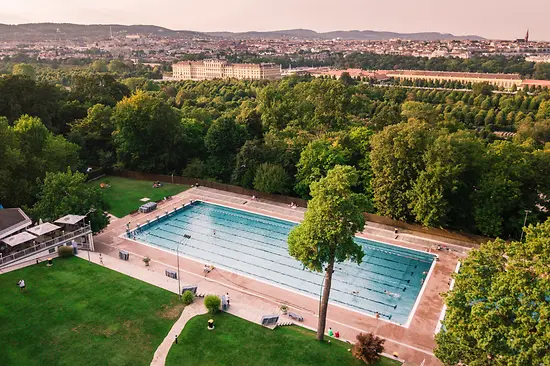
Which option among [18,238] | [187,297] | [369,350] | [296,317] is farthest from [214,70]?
[369,350]

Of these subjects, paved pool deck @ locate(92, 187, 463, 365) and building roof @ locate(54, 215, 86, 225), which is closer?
paved pool deck @ locate(92, 187, 463, 365)

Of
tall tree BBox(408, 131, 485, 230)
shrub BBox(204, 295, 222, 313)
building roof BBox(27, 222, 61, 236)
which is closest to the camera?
shrub BBox(204, 295, 222, 313)

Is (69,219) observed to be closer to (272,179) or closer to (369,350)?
(272,179)

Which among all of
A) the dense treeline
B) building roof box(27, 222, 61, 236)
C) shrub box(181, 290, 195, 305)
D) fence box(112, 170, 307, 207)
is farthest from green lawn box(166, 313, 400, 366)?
fence box(112, 170, 307, 207)

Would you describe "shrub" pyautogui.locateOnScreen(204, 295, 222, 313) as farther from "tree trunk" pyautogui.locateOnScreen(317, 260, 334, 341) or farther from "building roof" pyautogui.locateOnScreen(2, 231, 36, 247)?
"building roof" pyautogui.locateOnScreen(2, 231, 36, 247)

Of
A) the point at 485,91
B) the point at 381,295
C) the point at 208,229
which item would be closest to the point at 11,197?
the point at 208,229
